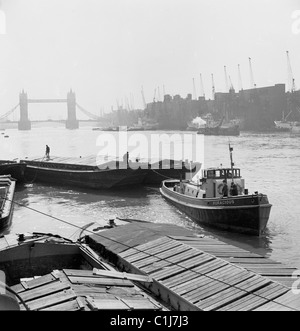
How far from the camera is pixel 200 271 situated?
9.18m

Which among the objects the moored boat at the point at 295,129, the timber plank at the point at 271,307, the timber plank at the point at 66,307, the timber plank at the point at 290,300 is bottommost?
the timber plank at the point at 271,307

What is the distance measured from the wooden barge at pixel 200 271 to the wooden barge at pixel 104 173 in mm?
19366

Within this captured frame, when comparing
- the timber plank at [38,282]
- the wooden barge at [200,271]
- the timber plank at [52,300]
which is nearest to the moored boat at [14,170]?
the wooden barge at [200,271]

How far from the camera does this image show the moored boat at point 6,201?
2023cm

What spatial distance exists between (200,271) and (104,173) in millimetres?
25153

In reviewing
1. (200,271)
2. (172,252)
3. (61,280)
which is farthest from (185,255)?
(61,280)

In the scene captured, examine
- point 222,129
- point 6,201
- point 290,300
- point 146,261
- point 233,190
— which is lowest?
point 6,201

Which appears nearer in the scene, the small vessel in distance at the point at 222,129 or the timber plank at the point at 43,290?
the timber plank at the point at 43,290

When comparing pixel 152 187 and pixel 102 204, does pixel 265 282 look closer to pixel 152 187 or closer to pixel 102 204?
pixel 102 204

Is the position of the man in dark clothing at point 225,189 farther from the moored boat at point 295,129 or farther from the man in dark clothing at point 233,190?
the moored boat at point 295,129

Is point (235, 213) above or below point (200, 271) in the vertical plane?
below

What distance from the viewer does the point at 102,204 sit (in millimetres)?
28672

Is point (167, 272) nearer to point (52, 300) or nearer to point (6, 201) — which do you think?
point (52, 300)

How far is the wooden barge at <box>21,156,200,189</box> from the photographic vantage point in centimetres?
3391
